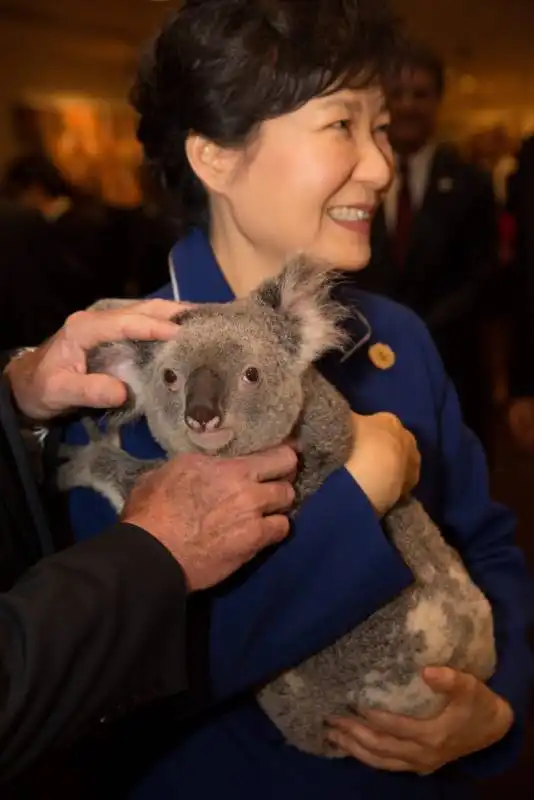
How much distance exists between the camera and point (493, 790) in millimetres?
2441

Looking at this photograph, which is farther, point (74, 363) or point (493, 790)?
point (493, 790)

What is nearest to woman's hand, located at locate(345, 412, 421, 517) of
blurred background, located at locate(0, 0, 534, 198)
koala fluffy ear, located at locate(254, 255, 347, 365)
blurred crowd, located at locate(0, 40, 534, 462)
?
koala fluffy ear, located at locate(254, 255, 347, 365)

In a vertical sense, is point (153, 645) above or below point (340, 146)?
below

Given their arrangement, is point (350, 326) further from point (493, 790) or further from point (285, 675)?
point (493, 790)

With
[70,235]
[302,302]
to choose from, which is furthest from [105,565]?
[70,235]

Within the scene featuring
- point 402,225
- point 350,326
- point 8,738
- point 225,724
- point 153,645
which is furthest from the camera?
point 402,225

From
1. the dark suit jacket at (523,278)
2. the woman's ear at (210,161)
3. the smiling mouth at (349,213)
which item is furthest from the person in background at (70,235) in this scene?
the smiling mouth at (349,213)

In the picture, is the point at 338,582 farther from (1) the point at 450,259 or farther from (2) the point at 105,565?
(1) the point at 450,259

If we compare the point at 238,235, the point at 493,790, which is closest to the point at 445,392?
the point at 238,235

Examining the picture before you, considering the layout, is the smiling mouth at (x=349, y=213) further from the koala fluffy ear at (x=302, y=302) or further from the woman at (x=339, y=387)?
the koala fluffy ear at (x=302, y=302)

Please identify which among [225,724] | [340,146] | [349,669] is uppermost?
[340,146]

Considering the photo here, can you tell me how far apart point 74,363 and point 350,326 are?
1.31 ft

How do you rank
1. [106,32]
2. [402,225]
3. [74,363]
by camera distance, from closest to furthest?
[74,363], [402,225], [106,32]

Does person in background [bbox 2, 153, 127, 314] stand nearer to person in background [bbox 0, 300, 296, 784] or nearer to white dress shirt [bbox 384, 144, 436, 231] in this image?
white dress shirt [bbox 384, 144, 436, 231]
